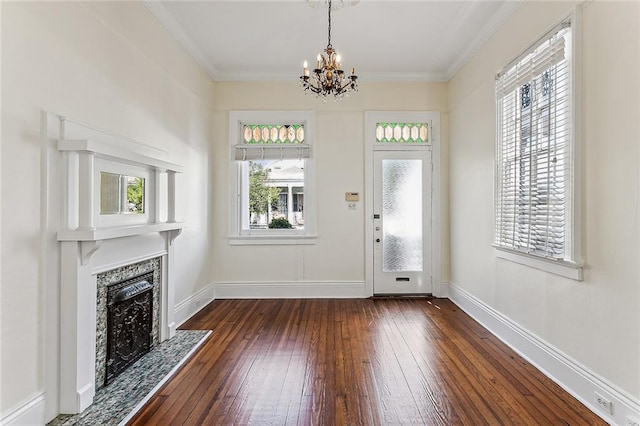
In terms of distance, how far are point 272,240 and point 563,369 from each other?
3473mm

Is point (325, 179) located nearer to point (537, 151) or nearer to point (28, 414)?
point (537, 151)

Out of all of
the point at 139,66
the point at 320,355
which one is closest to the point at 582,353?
the point at 320,355

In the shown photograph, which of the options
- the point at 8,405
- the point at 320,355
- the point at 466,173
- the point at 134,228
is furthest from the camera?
the point at 466,173

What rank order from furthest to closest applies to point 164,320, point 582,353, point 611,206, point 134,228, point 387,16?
point 387,16 → point 164,320 → point 134,228 → point 582,353 → point 611,206

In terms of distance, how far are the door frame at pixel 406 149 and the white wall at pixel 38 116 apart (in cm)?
288

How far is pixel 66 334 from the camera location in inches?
78.8

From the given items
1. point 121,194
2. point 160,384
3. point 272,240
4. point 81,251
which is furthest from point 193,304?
point 81,251

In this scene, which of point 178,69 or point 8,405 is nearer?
point 8,405

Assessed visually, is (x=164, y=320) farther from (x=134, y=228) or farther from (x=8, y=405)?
(x=8, y=405)

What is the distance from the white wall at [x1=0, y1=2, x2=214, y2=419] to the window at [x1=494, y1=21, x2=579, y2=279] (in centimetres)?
328

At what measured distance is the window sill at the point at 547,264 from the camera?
2244 mm

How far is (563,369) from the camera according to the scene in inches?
93.2

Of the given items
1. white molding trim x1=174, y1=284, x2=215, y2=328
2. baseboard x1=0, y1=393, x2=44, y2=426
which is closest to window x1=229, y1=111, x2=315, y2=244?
white molding trim x1=174, y1=284, x2=215, y2=328

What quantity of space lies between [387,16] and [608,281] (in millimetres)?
2891
